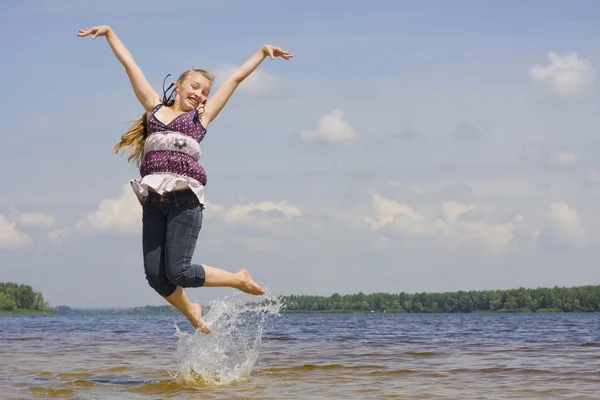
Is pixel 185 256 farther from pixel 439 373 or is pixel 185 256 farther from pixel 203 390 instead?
pixel 439 373

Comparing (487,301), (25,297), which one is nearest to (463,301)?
(487,301)

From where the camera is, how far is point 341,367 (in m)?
9.63

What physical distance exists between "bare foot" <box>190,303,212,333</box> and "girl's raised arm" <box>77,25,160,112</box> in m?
2.10

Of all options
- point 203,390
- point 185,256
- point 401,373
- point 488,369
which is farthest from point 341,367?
point 185,256

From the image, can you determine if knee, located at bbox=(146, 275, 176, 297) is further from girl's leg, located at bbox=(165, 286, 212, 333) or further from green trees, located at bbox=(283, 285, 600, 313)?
green trees, located at bbox=(283, 285, 600, 313)

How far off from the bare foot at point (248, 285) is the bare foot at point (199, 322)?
2.03ft

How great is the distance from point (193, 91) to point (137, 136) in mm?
671

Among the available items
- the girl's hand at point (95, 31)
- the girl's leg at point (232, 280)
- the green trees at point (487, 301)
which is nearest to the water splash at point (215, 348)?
the girl's leg at point (232, 280)

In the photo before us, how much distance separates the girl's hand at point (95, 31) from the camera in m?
6.54

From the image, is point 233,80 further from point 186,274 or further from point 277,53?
point 186,274

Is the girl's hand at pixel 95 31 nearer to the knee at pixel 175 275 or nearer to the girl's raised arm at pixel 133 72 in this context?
the girl's raised arm at pixel 133 72

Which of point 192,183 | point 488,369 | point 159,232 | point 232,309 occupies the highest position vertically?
point 192,183

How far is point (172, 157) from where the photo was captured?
20.7 feet

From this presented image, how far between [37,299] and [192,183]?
425ft
